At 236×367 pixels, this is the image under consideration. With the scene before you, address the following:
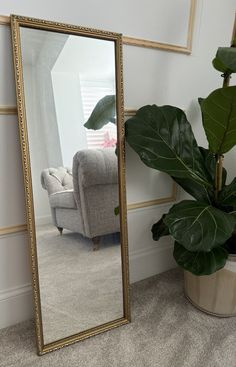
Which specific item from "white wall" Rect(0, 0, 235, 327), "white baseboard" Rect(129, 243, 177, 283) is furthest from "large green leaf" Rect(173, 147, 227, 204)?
"white baseboard" Rect(129, 243, 177, 283)

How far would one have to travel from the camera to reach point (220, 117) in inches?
38.4

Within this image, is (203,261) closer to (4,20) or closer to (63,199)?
(63,199)

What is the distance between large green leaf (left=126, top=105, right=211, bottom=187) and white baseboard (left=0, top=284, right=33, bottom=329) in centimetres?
88

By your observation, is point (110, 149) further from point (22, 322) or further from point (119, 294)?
point (22, 322)

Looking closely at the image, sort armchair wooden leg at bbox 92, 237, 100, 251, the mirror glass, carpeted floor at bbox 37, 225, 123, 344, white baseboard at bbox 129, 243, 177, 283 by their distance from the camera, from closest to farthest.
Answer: the mirror glass, carpeted floor at bbox 37, 225, 123, 344, armchair wooden leg at bbox 92, 237, 100, 251, white baseboard at bbox 129, 243, 177, 283

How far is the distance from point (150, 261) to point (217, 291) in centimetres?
47

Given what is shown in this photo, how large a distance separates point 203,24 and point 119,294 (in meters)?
1.52

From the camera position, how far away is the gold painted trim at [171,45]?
1256 millimetres

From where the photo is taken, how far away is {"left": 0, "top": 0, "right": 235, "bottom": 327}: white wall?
109 cm

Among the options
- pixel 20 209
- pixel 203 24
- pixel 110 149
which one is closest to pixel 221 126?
pixel 110 149

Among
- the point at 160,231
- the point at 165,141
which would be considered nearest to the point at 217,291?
the point at 160,231

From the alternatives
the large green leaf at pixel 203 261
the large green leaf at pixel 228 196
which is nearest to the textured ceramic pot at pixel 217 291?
the large green leaf at pixel 203 261

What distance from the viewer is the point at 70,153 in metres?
1.14

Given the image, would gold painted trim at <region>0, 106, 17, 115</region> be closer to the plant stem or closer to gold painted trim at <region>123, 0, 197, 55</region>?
gold painted trim at <region>123, 0, 197, 55</region>
